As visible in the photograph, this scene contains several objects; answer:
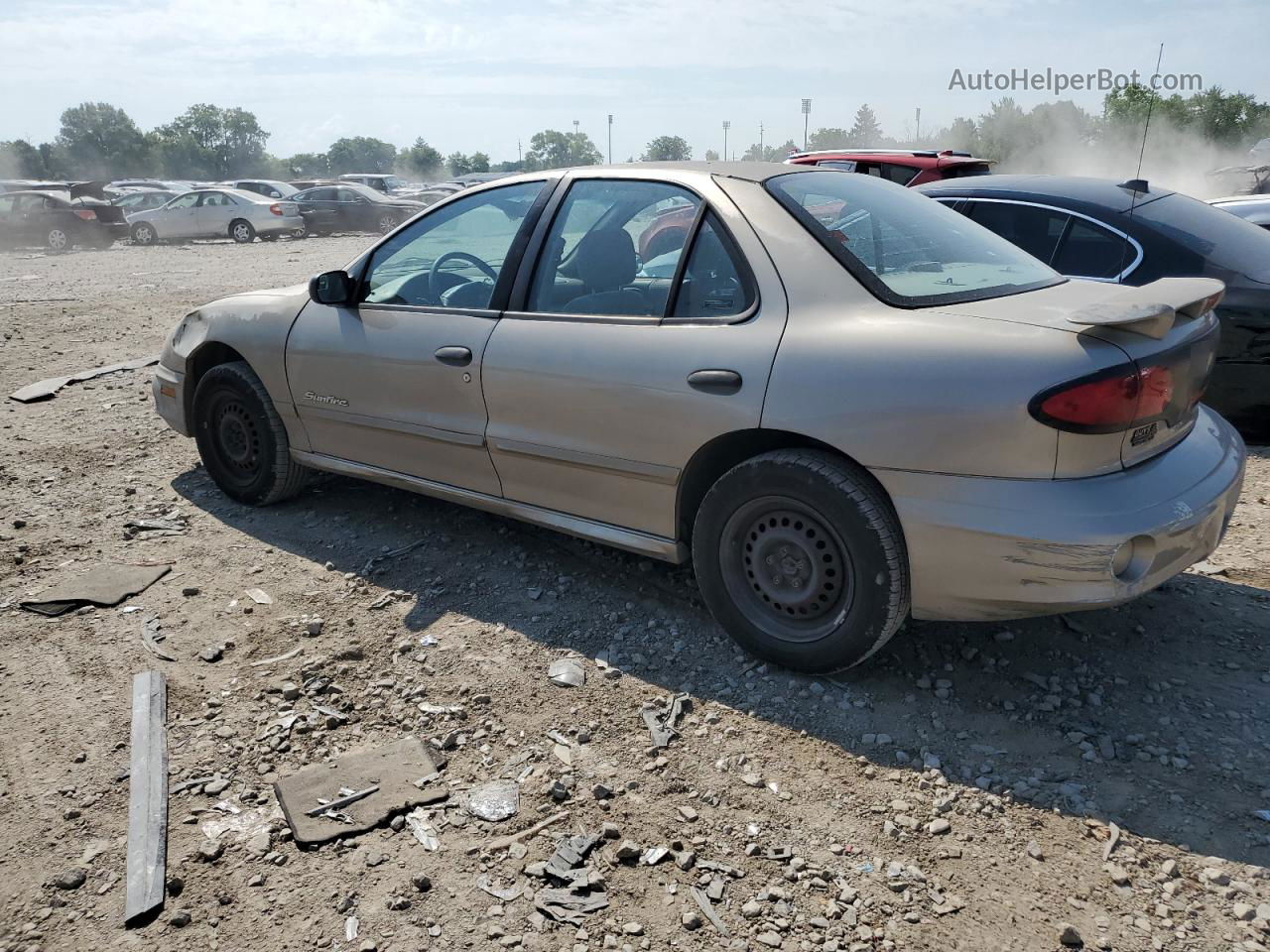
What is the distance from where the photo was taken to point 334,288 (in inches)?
177

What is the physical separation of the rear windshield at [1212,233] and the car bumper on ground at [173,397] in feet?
17.2

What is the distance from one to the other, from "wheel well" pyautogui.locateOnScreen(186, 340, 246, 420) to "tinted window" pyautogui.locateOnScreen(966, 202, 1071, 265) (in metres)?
A: 4.26

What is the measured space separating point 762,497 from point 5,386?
7145 mm

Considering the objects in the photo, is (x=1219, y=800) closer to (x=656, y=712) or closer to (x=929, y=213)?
(x=656, y=712)

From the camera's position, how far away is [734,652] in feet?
11.9

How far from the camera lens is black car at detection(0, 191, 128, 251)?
77.7ft

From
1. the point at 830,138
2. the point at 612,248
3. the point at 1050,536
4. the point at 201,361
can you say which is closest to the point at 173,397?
the point at 201,361

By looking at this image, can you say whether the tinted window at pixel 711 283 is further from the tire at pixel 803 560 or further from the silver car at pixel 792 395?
the tire at pixel 803 560

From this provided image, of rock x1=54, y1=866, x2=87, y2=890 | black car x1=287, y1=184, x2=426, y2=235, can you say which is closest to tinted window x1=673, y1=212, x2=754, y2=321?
rock x1=54, y1=866, x2=87, y2=890

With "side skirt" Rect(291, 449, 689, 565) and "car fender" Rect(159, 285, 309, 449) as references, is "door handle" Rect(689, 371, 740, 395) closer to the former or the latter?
"side skirt" Rect(291, 449, 689, 565)

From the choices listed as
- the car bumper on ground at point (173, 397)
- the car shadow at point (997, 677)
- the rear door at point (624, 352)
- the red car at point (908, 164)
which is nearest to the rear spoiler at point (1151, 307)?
the rear door at point (624, 352)

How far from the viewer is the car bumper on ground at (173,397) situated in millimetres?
5430

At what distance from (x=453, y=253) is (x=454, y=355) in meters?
0.55

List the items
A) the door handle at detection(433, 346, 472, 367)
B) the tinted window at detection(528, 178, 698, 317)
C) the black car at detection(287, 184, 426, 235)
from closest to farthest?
the tinted window at detection(528, 178, 698, 317)
the door handle at detection(433, 346, 472, 367)
the black car at detection(287, 184, 426, 235)
